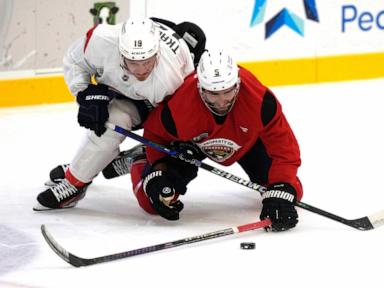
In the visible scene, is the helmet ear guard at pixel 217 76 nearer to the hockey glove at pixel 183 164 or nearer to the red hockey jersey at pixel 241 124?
the red hockey jersey at pixel 241 124

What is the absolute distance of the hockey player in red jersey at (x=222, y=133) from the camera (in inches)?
133

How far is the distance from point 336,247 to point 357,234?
182 mm

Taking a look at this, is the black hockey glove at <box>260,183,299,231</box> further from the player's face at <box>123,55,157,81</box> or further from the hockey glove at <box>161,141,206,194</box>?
the player's face at <box>123,55,157,81</box>

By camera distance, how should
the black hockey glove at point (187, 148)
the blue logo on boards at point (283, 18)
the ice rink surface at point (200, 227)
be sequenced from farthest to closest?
the blue logo on boards at point (283, 18), the black hockey glove at point (187, 148), the ice rink surface at point (200, 227)

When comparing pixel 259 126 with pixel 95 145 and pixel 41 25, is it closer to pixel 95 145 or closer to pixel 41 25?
pixel 95 145

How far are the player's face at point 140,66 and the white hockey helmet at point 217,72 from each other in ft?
0.63

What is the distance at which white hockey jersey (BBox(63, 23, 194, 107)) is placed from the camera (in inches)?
142

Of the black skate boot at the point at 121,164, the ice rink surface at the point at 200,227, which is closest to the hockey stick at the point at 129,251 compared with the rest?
the ice rink surface at the point at 200,227

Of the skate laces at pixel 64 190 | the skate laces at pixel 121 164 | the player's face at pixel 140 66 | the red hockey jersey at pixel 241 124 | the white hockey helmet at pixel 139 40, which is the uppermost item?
the white hockey helmet at pixel 139 40

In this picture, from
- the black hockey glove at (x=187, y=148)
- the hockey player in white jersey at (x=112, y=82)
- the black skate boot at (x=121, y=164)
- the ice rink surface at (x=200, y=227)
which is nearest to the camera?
the ice rink surface at (x=200, y=227)

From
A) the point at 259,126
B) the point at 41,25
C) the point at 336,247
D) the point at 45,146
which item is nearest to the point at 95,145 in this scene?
the point at 259,126

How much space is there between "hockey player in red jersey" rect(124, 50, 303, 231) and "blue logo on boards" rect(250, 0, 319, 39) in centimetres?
320

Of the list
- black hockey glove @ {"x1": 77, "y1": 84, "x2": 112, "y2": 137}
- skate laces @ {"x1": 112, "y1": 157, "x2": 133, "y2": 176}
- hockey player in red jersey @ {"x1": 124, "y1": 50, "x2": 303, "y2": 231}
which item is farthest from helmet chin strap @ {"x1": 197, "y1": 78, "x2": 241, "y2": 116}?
skate laces @ {"x1": 112, "y1": 157, "x2": 133, "y2": 176}

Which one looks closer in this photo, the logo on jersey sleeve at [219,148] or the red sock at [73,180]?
the logo on jersey sleeve at [219,148]
